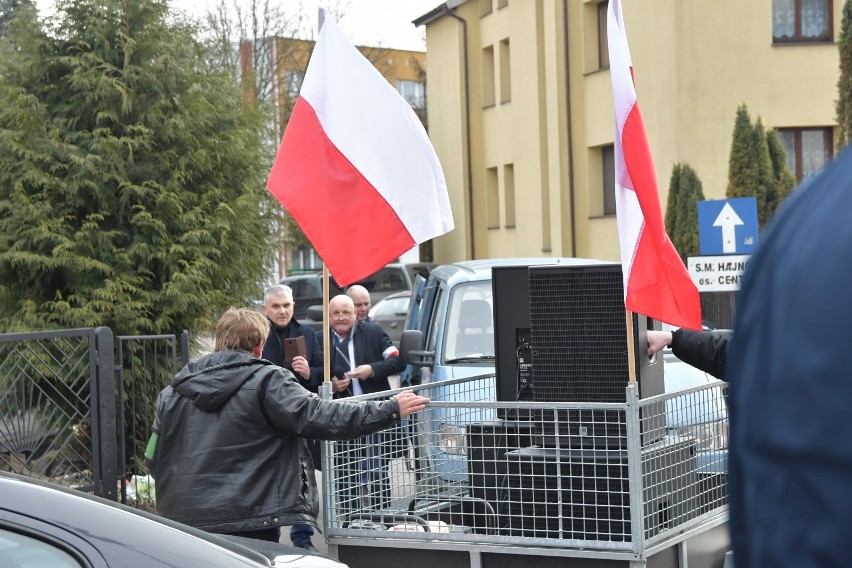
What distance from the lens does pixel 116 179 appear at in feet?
32.2

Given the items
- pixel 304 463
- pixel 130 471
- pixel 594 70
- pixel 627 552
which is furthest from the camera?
pixel 594 70

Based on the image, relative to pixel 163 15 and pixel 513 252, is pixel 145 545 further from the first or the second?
pixel 513 252

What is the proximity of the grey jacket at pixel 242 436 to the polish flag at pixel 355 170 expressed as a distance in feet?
3.54

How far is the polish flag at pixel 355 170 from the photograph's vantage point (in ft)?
20.3

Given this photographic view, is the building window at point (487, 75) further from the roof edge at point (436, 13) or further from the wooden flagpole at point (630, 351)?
the wooden flagpole at point (630, 351)

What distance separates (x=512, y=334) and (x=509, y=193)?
27.3m

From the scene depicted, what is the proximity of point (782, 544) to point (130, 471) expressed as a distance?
9.05 m

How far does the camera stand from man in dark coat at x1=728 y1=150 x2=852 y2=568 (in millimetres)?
812

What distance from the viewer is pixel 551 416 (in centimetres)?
541

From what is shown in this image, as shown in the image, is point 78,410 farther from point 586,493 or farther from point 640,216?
point 640,216

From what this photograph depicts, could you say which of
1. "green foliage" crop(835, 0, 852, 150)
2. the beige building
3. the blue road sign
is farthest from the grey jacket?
the beige building

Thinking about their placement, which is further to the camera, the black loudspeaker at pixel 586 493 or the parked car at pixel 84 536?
the black loudspeaker at pixel 586 493

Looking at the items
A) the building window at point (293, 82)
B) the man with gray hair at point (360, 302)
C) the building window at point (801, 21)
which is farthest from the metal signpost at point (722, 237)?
the building window at point (293, 82)

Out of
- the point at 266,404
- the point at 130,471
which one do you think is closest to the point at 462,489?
the point at 266,404
